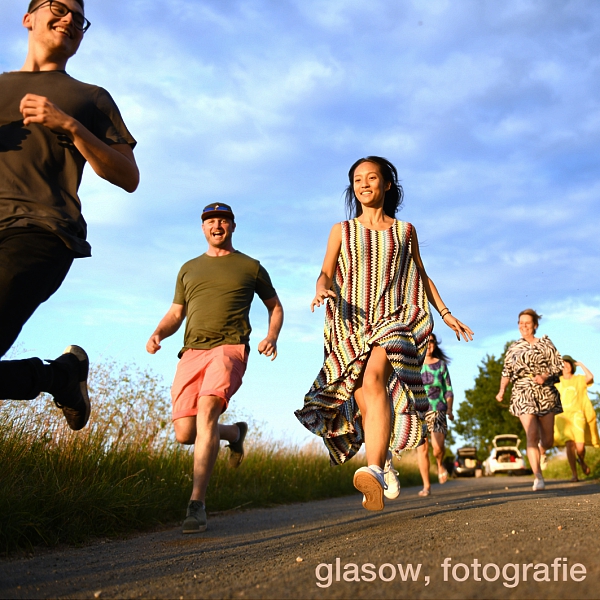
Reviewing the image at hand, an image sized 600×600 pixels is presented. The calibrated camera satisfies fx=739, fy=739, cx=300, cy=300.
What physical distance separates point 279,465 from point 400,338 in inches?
238

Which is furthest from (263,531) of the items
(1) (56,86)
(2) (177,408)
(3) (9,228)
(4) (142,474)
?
(1) (56,86)

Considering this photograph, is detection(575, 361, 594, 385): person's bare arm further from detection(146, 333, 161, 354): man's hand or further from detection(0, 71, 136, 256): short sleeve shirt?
detection(0, 71, 136, 256): short sleeve shirt

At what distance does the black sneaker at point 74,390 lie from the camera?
4172 millimetres

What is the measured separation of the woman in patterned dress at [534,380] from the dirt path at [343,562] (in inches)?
215

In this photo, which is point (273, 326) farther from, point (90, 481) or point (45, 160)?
point (45, 160)

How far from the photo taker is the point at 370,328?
17.6ft

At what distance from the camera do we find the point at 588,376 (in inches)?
588

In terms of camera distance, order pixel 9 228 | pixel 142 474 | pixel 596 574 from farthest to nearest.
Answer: pixel 142 474
pixel 9 228
pixel 596 574

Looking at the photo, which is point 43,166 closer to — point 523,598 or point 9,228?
point 9,228

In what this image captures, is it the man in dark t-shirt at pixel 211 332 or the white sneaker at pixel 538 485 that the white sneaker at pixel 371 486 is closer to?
the man in dark t-shirt at pixel 211 332

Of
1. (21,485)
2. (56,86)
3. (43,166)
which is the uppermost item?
(56,86)

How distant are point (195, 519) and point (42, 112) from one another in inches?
127

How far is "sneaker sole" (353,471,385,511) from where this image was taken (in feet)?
14.6

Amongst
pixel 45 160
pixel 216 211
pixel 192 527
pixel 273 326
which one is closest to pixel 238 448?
pixel 273 326
